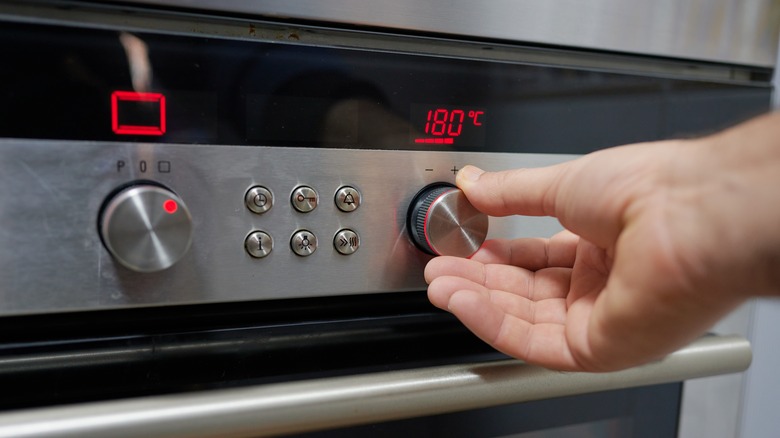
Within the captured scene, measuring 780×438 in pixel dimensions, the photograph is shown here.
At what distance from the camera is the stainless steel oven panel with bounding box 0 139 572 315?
0.35 metres

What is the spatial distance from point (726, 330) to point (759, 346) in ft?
0.17

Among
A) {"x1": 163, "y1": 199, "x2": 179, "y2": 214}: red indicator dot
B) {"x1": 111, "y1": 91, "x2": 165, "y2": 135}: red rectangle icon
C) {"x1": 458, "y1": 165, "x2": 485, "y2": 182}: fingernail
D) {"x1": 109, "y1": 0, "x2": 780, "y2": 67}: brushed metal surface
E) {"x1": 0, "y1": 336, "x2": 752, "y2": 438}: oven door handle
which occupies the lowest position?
{"x1": 0, "y1": 336, "x2": 752, "y2": 438}: oven door handle

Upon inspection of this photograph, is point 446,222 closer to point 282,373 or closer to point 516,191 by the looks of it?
point 516,191

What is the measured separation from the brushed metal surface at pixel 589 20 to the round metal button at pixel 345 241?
0.15 m

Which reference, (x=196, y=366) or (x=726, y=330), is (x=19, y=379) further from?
(x=726, y=330)

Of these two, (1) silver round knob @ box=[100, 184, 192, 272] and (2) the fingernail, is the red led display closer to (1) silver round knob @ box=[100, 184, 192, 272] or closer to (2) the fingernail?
(2) the fingernail

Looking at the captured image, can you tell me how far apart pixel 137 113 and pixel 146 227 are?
0.07 metres

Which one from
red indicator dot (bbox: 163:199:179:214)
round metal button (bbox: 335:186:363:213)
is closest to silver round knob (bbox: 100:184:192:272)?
red indicator dot (bbox: 163:199:179:214)

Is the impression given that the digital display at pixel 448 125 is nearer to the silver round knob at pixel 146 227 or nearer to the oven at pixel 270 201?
Answer: the oven at pixel 270 201

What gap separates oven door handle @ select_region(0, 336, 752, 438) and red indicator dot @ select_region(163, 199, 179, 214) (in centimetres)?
11

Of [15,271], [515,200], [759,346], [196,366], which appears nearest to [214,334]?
[196,366]

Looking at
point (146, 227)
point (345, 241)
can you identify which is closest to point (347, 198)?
point (345, 241)

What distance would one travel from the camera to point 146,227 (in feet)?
1.12

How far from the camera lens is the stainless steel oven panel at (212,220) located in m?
0.35
